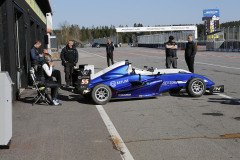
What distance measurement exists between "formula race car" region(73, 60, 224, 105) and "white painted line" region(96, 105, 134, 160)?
76 centimetres

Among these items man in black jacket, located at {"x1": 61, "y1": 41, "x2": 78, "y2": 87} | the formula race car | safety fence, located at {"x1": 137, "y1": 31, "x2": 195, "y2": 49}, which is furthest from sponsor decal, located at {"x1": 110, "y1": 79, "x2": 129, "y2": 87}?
safety fence, located at {"x1": 137, "y1": 31, "x2": 195, "y2": 49}

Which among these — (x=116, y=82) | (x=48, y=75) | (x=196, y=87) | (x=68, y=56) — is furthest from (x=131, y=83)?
(x=68, y=56)

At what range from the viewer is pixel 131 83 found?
9.99 m

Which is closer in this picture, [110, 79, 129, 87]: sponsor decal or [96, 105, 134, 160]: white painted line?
[96, 105, 134, 160]: white painted line

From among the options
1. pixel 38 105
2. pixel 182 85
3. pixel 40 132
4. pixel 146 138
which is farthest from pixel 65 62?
pixel 146 138

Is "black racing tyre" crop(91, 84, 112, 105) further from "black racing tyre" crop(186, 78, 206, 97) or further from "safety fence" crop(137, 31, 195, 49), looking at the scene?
"safety fence" crop(137, 31, 195, 49)

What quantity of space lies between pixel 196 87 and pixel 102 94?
2728mm

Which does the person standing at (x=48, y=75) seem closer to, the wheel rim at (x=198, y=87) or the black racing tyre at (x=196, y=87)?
the black racing tyre at (x=196, y=87)

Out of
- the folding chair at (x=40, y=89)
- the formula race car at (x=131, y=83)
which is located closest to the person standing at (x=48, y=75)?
the folding chair at (x=40, y=89)

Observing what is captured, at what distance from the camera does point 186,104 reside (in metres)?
9.45

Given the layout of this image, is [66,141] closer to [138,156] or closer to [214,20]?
[138,156]

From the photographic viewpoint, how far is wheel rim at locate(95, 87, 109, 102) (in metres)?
9.66

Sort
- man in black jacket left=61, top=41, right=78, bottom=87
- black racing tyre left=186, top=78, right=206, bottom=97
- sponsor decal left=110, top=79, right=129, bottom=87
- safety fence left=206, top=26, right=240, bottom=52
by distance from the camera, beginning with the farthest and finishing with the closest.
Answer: safety fence left=206, top=26, right=240, bottom=52 < man in black jacket left=61, top=41, right=78, bottom=87 < black racing tyre left=186, top=78, right=206, bottom=97 < sponsor decal left=110, top=79, right=129, bottom=87

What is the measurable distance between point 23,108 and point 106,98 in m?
2.14
